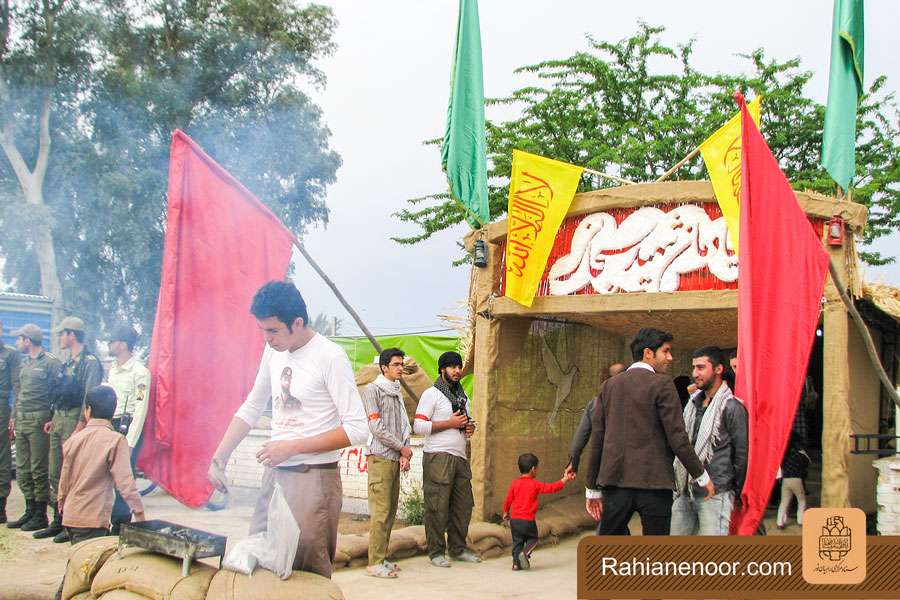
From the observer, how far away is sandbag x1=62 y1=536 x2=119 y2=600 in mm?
4289

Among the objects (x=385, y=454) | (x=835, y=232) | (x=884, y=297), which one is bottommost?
(x=385, y=454)

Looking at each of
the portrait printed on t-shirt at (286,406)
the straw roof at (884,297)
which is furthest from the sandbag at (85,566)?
the straw roof at (884,297)

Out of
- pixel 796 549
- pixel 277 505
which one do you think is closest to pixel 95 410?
pixel 277 505

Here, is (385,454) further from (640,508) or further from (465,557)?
(640,508)

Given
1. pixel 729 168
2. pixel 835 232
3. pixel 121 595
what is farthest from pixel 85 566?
pixel 835 232

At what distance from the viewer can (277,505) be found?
3.69 meters

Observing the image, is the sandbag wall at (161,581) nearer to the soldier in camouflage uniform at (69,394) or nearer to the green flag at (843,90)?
the soldier in camouflage uniform at (69,394)

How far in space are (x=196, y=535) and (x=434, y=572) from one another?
3385mm

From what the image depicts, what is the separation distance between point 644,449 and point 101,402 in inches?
129

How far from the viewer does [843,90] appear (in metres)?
7.99

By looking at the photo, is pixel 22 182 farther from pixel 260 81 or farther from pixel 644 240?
pixel 644 240

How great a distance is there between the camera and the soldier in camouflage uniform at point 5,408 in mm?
8430

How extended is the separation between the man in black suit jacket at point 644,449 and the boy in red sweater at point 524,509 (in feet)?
6.11

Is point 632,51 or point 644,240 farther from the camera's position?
point 632,51
